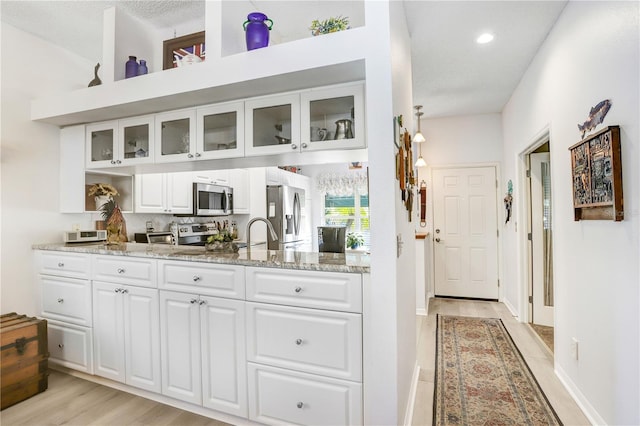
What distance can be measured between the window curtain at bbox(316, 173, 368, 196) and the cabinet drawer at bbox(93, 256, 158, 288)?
15.1ft

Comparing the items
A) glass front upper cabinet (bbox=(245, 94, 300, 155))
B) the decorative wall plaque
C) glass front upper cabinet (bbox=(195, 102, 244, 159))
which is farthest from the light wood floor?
glass front upper cabinet (bbox=(195, 102, 244, 159))

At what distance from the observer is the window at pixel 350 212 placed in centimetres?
649

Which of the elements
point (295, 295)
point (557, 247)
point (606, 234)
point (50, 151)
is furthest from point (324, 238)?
point (50, 151)

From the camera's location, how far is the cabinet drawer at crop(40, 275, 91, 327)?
8.10 feet

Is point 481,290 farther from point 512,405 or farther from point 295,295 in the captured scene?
point 295,295

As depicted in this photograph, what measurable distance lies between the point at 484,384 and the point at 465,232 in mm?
2864

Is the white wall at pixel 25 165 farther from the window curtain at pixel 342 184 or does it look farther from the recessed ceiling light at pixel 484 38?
the window curtain at pixel 342 184

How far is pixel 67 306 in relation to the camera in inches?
101

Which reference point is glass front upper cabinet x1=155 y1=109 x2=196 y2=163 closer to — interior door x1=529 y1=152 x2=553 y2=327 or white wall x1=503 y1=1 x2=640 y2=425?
white wall x1=503 y1=1 x2=640 y2=425

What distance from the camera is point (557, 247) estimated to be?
8.50 ft

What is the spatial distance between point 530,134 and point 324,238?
232 cm

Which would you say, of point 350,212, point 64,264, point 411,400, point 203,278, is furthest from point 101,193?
point 350,212

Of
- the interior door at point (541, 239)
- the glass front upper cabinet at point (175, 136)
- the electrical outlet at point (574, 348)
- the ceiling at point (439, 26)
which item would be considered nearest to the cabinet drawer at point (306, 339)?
the glass front upper cabinet at point (175, 136)

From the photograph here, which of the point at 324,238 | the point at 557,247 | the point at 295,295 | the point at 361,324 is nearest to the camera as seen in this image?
the point at 361,324
